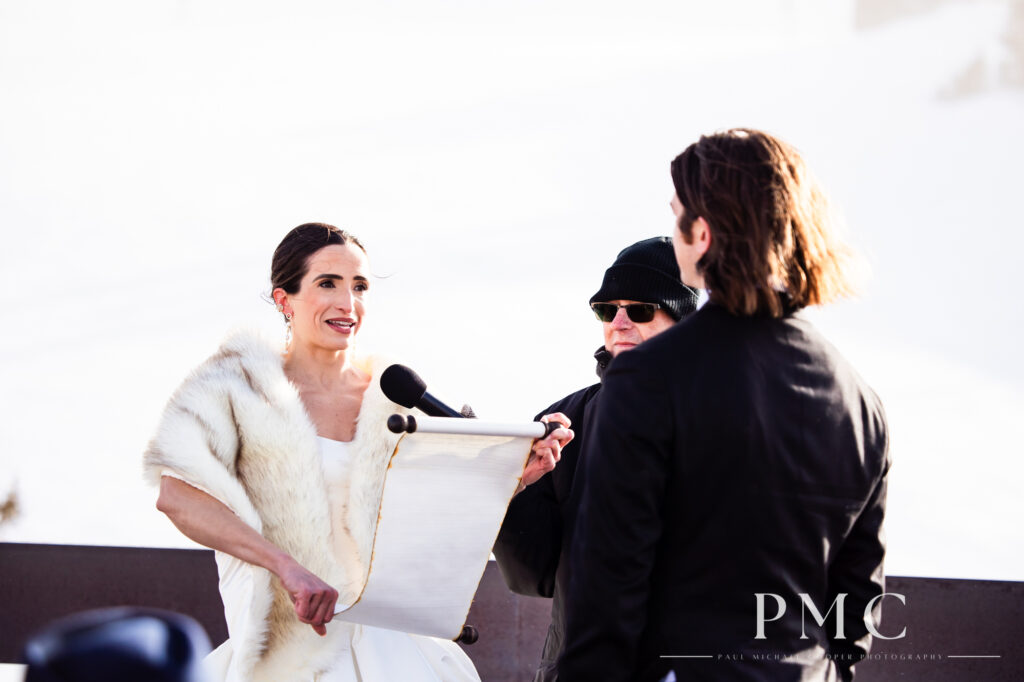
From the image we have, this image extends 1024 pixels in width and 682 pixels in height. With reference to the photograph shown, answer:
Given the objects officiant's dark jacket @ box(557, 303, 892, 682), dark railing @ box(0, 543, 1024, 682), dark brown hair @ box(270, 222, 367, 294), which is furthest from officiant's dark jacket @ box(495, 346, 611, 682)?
dark railing @ box(0, 543, 1024, 682)

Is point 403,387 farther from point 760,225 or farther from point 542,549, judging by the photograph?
point 760,225

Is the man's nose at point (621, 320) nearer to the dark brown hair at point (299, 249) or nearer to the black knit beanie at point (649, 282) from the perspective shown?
the black knit beanie at point (649, 282)

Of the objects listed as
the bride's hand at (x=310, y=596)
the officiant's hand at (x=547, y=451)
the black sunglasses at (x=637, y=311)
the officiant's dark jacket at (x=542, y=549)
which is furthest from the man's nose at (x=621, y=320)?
the bride's hand at (x=310, y=596)

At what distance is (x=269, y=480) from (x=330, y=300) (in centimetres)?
59

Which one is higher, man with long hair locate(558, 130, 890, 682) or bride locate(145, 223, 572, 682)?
man with long hair locate(558, 130, 890, 682)

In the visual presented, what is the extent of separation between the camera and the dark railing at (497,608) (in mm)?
4016

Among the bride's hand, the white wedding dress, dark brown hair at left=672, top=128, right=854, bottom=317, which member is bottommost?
the white wedding dress

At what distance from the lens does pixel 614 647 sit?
154 centimetres

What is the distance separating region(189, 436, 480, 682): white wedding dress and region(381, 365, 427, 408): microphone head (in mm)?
492

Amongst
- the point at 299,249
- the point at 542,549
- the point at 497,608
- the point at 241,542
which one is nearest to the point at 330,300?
the point at 299,249

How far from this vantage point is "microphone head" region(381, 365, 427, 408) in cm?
231

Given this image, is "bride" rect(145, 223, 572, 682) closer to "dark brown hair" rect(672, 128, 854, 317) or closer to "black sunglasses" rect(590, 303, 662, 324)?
"black sunglasses" rect(590, 303, 662, 324)

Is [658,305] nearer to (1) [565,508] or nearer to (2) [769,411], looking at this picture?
(1) [565,508]

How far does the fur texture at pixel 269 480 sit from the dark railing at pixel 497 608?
179 centimetres
